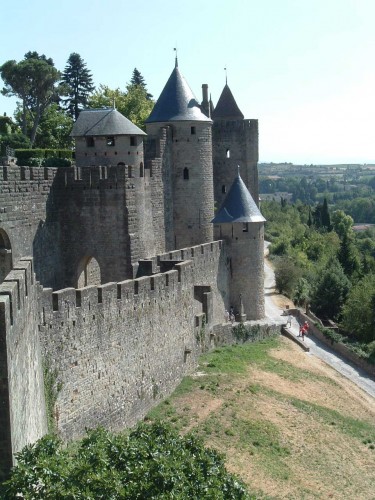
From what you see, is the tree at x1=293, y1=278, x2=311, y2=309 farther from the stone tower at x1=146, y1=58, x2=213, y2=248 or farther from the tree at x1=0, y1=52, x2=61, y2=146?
the tree at x1=0, y1=52, x2=61, y2=146

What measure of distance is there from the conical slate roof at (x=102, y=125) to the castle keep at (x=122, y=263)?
5 centimetres

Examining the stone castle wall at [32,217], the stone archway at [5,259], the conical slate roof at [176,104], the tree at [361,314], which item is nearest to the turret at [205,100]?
the conical slate roof at [176,104]

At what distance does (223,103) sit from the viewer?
1861 inches

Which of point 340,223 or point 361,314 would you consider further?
point 340,223

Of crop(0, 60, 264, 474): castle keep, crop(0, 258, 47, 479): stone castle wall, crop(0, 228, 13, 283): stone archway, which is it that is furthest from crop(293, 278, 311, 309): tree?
crop(0, 258, 47, 479): stone castle wall

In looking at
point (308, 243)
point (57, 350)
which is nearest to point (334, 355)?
point (57, 350)

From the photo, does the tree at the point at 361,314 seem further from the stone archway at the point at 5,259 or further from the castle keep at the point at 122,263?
the stone archway at the point at 5,259

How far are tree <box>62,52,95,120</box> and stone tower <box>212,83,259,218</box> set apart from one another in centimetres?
2573

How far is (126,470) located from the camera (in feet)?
46.3

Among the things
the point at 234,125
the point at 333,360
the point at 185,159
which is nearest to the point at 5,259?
the point at 185,159

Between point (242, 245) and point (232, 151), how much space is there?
828cm

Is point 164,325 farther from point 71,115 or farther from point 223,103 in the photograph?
point 71,115

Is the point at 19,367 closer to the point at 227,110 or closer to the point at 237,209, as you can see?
the point at 237,209

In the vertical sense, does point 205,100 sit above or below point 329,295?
above
